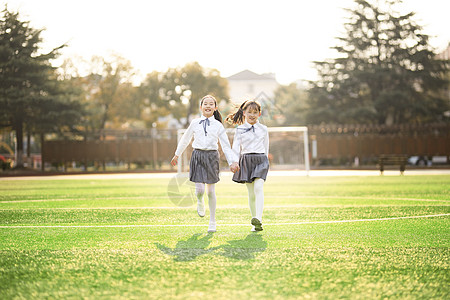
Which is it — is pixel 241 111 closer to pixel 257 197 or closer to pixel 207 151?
pixel 207 151

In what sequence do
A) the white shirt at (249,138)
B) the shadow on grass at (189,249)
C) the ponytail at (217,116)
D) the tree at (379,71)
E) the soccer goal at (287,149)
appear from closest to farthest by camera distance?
1. the shadow on grass at (189,249)
2. the white shirt at (249,138)
3. the ponytail at (217,116)
4. the soccer goal at (287,149)
5. the tree at (379,71)

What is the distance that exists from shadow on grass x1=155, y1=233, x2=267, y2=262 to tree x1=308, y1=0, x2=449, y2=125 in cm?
3997

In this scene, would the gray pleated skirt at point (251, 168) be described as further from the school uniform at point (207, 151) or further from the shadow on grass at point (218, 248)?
the shadow on grass at point (218, 248)

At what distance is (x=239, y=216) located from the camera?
952 cm

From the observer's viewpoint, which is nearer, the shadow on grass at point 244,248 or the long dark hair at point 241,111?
the shadow on grass at point 244,248

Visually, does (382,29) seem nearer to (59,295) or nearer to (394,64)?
(394,64)

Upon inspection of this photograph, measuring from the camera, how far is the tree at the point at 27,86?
38.9 meters

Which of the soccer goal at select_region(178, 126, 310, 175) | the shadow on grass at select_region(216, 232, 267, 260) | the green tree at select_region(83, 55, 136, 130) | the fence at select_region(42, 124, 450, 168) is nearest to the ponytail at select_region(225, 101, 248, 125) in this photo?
the shadow on grass at select_region(216, 232, 267, 260)

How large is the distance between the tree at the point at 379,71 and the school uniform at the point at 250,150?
38.7m

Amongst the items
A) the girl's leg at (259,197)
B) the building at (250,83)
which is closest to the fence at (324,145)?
the girl's leg at (259,197)

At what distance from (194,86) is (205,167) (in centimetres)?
4857

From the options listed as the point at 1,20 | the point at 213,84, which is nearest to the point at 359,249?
the point at 1,20

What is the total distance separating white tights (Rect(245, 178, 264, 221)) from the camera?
751 centimetres

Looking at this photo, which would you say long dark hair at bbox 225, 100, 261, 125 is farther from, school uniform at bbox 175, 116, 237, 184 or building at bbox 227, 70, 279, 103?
building at bbox 227, 70, 279, 103
